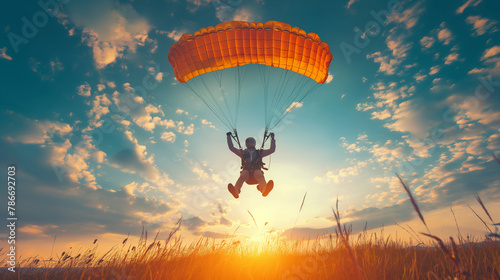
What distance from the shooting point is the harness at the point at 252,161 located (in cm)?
977

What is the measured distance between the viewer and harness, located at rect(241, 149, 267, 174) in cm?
977

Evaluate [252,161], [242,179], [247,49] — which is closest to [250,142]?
[252,161]

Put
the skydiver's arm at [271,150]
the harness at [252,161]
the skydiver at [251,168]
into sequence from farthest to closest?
1. the skydiver's arm at [271,150]
2. the harness at [252,161]
3. the skydiver at [251,168]

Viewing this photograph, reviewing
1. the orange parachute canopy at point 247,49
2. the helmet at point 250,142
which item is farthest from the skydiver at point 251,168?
the orange parachute canopy at point 247,49

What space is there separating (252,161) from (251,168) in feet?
0.92

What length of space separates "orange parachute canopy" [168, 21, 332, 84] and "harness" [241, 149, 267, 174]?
5391 mm

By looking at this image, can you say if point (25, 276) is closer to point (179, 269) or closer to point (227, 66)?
point (179, 269)

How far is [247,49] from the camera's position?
12219 mm

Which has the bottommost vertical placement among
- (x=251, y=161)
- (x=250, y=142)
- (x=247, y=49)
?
(x=251, y=161)

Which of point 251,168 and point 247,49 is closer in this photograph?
point 251,168

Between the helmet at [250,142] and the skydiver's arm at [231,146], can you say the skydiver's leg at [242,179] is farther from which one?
the helmet at [250,142]

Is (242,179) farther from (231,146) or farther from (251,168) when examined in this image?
(231,146)

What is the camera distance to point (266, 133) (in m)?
10.9

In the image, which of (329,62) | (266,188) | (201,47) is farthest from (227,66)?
(266,188)
